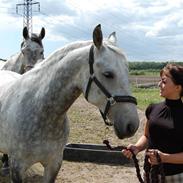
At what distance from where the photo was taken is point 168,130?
3.21 meters

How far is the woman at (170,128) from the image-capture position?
10.4ft

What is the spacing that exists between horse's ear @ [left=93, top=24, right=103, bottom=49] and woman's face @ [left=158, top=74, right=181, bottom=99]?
641 millimetres

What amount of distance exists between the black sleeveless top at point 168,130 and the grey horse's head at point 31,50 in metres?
4.34

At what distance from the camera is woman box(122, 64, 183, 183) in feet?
10.4

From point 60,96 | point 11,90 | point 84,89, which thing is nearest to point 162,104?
point 84,89

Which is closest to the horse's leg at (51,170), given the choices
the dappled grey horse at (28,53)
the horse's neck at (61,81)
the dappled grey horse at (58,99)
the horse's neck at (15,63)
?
the dappled grey horse at (58,99)

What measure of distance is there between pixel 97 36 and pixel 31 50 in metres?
4.16

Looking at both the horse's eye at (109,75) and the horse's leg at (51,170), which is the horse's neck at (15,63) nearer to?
the horse's leg at (51,170)

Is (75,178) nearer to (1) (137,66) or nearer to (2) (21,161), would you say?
(2) (21,161)

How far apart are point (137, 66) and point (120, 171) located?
3140 inches

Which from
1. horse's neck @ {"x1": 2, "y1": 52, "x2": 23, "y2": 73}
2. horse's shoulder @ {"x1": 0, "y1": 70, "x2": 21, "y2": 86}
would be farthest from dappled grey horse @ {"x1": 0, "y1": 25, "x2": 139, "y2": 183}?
horse's neck @ {"x1": 2, "y1": 52, "x2": 23, "y2": 73}

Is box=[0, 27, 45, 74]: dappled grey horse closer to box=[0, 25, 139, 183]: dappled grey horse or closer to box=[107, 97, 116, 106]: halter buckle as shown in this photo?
box=[0, 25, 139, 183]: dappled grey horse

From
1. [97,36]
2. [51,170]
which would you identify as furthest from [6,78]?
[97,36]

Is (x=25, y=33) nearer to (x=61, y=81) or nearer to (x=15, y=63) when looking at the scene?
(x=15, y=63)
